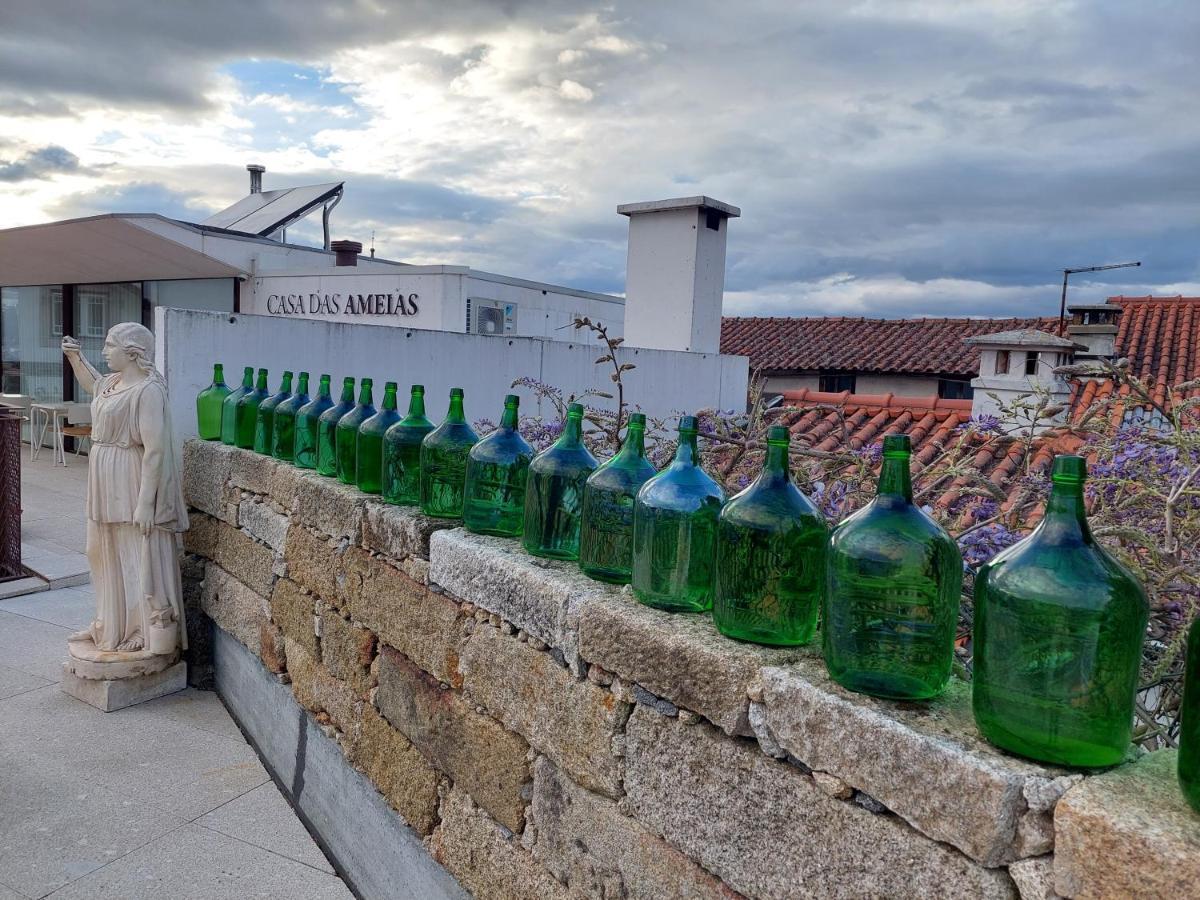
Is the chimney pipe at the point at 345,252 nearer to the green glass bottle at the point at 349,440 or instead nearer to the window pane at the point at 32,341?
the window pane at the point at 32,341

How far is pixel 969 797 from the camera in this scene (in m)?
1.10

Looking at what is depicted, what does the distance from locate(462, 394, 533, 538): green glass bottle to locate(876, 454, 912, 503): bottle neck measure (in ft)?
3.80

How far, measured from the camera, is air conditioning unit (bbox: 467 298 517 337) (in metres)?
8.23

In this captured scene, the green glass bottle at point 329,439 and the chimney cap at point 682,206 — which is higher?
the chimney cap at point 682,206

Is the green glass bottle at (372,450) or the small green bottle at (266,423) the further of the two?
the small green bottle at (266,423)

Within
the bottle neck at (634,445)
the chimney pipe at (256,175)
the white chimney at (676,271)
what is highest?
the chimney pipe at (256,175)

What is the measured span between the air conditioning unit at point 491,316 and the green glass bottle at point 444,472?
573 centimetres

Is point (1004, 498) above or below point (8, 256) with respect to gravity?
below

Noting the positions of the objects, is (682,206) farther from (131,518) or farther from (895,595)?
(895,595)

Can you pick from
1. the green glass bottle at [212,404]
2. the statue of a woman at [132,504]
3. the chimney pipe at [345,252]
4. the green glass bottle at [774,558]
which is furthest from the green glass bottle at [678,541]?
the chimney pipe at [345,252]

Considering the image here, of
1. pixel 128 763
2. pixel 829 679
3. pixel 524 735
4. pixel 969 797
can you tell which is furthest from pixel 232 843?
pixel 969 797

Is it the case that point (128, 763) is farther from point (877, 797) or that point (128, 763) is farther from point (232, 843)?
point (877, 797)

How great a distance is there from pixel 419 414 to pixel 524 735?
3.81 ft

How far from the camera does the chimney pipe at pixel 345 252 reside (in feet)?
31.9
